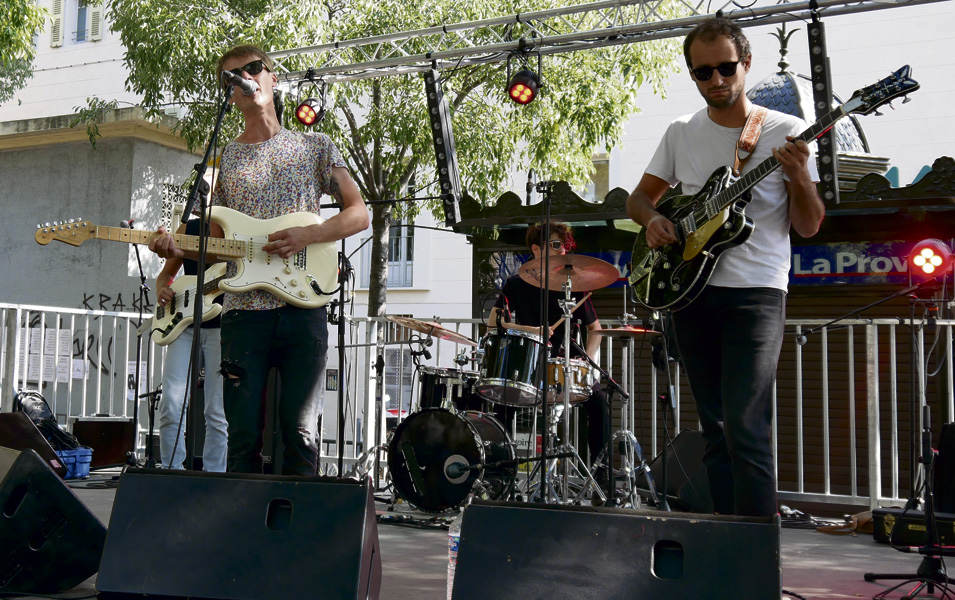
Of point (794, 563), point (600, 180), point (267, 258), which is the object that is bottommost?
point (794, 563)

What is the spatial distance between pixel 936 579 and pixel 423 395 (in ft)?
11.5

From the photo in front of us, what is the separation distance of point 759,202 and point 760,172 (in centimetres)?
11

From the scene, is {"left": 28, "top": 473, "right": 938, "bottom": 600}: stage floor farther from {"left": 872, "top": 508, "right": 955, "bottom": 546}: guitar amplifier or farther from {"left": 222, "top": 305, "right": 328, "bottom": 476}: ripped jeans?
{"left": 222, "top": 305, "right": 328, "bottom": 476}: ripped jeans

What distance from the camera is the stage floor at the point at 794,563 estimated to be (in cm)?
373

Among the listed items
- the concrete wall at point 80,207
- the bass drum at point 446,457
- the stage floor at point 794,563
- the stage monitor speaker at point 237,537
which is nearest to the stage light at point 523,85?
the bass drum at point 446,457

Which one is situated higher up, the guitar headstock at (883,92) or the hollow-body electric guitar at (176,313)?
the guitar headstock at (883,92)

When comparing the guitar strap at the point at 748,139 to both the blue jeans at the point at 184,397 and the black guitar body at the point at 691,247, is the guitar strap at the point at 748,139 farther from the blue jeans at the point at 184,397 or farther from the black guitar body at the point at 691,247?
the blue jeans at the point at 184,397

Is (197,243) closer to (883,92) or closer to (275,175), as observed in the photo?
(275,175)

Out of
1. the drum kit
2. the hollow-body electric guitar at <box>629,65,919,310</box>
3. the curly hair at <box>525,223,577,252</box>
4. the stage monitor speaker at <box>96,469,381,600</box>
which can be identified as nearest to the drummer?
the curly hair at <box>525,223,577,252</box>

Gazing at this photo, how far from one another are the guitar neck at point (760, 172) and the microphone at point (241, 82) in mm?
1782

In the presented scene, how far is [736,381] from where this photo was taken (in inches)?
115

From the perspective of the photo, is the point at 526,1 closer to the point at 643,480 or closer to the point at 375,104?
the point at 375,104

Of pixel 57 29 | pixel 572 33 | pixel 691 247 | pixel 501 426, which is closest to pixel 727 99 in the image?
pixel 691 247

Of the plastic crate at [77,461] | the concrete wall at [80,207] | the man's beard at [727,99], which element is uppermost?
the concrete wall at [80,207]
